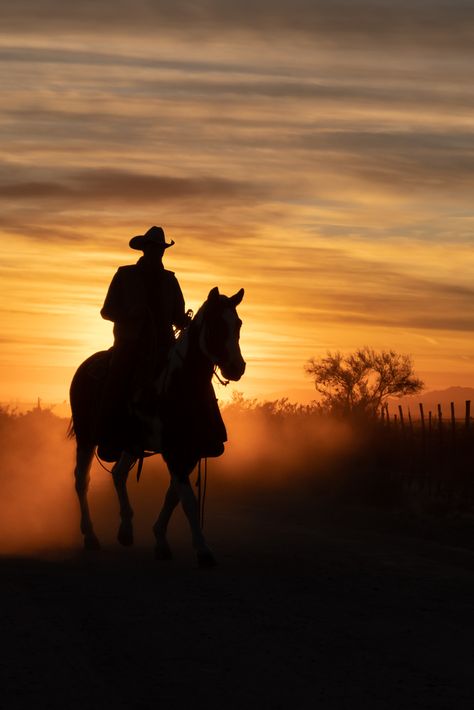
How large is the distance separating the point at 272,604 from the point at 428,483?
15.8 metres

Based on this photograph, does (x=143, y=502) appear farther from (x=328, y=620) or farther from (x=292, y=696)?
(x=292, y=696)

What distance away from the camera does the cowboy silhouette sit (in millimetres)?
14602

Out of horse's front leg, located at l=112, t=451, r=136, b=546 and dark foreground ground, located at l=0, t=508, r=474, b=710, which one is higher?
horse's front leg, located at l=112, t=451, r=136, b=546

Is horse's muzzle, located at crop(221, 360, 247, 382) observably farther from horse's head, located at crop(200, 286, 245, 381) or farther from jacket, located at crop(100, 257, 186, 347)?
jacket, located at crop(100, 257, 186, 347)

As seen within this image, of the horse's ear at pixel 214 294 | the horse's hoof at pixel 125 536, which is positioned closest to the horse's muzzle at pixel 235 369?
the horse's ear at pixel 214 294

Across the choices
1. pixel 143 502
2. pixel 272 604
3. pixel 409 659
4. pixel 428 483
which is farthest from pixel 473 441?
pixel 409 659

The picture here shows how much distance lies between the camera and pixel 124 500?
50.2ft

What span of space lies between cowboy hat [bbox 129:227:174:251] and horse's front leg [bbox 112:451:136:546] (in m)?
2.55

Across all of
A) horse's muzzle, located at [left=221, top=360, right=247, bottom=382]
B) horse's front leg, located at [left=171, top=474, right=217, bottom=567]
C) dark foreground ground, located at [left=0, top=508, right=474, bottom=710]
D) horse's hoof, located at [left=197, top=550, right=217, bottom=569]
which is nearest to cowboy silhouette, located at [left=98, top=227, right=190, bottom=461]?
horse's front leg, located at [left=171, top=474, right=217, bottom=567]

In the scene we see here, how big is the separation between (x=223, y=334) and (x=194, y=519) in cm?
201

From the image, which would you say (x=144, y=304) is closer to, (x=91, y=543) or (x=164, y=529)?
(x=164, y=529)

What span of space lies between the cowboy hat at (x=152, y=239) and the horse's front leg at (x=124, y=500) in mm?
2550

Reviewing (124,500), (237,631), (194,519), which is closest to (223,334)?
(194,519)

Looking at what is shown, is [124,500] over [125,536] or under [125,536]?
over
